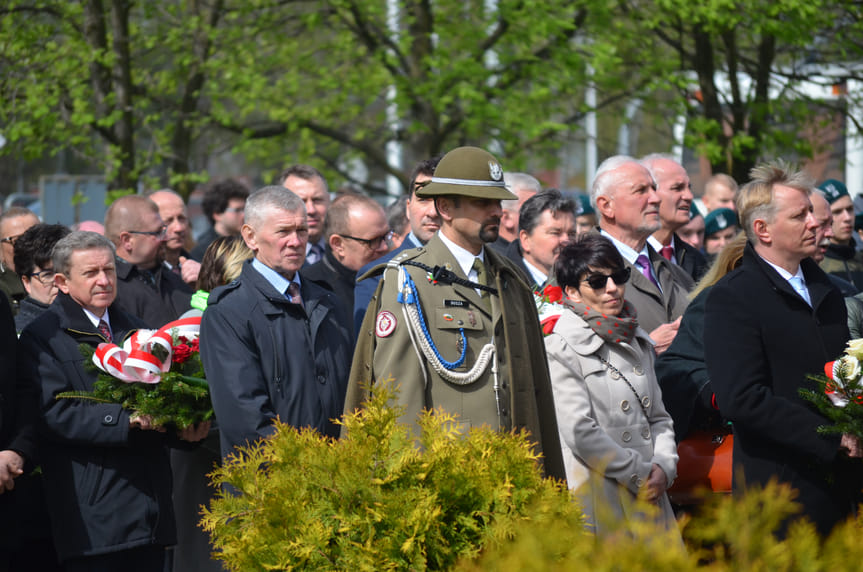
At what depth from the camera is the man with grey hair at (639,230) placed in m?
6.17

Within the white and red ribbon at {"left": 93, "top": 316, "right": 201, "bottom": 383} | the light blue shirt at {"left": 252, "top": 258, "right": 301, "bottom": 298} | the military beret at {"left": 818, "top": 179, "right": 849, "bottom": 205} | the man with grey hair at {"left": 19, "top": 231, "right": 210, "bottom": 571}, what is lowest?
the man with grey hair at {"left": 19, "top": 231, "right": 210, "bottom": 571}

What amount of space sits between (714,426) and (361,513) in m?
3.18

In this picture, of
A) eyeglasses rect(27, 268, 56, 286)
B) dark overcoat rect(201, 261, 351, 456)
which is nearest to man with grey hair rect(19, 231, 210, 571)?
dark overcoat rect(201, 261, 351, 456)

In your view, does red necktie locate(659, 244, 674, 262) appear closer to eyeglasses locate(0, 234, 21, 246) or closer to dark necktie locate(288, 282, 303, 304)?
dark necktie locate(288, 282, 303, 304)

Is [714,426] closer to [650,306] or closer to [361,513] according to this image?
[650,306]

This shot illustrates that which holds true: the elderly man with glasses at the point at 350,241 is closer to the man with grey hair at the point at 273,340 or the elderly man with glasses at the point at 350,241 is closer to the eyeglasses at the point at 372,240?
the eyeglasses at the point at 372,240

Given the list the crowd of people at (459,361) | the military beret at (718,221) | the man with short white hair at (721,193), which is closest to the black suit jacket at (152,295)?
the crowd of people at (459,361)

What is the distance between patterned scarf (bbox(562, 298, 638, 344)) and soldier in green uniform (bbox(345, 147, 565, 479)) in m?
0.52

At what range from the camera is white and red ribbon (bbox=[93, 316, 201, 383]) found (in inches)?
193

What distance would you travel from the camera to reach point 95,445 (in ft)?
16.4

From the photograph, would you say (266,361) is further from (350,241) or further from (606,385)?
(350,241)

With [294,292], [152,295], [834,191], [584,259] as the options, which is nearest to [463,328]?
[584,259]

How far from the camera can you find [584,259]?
4.93 metres

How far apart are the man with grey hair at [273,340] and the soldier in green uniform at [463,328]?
2.39 ft
